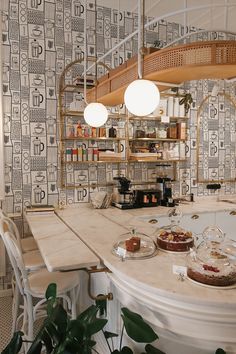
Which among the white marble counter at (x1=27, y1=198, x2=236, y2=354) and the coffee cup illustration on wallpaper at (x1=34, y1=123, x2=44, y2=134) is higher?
the coffee cup illustration on wallpaper at (x1=34, y1=123, x2=44, y2=134)

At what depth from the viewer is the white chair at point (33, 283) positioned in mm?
2029

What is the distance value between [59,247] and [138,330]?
0.92 metres

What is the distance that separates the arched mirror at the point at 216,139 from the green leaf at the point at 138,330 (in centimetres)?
323

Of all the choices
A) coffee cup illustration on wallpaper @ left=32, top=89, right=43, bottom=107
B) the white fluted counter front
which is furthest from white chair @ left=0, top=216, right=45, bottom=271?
coffee cup illustration on wallpaper @ left=32, top=89, right=43, bottom=107

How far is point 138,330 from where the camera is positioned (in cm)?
129

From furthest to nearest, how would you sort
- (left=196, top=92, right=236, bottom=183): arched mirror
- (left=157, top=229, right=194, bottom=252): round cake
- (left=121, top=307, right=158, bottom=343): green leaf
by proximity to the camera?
(left=196, top=92, right=236, bottom=183): arched mirror, (left=157, top=229, right=194, bottom=252): round cake, (left=121, top=307, right=158, bottom=343): green leaf

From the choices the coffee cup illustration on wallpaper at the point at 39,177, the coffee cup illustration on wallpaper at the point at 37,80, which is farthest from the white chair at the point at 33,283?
the coffee cup illustration on wallpaper at the point at 37,80

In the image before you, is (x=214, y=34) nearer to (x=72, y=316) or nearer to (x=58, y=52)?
(x=58, y=52)

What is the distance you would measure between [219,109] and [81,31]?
2.23 m

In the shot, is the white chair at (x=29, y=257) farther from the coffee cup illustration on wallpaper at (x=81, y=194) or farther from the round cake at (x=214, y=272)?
the round cake at (x=214, y=272)

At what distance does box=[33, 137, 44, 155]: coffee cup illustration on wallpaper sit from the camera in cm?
349

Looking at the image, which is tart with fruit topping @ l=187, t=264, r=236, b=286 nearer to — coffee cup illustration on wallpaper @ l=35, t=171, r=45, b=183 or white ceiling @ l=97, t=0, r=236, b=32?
coffee cup illustration on wallpaper @ l=35, t=171, r=45, b=183

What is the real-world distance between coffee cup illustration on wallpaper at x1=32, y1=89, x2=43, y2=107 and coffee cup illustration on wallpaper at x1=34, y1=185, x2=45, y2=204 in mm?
955

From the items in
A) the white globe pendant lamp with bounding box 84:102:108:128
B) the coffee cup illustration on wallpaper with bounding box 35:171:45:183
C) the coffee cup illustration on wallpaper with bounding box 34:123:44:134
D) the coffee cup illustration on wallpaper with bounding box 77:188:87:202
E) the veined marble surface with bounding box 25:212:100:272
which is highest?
the white globe pendant lamp with bounding box 84:102:108:128
